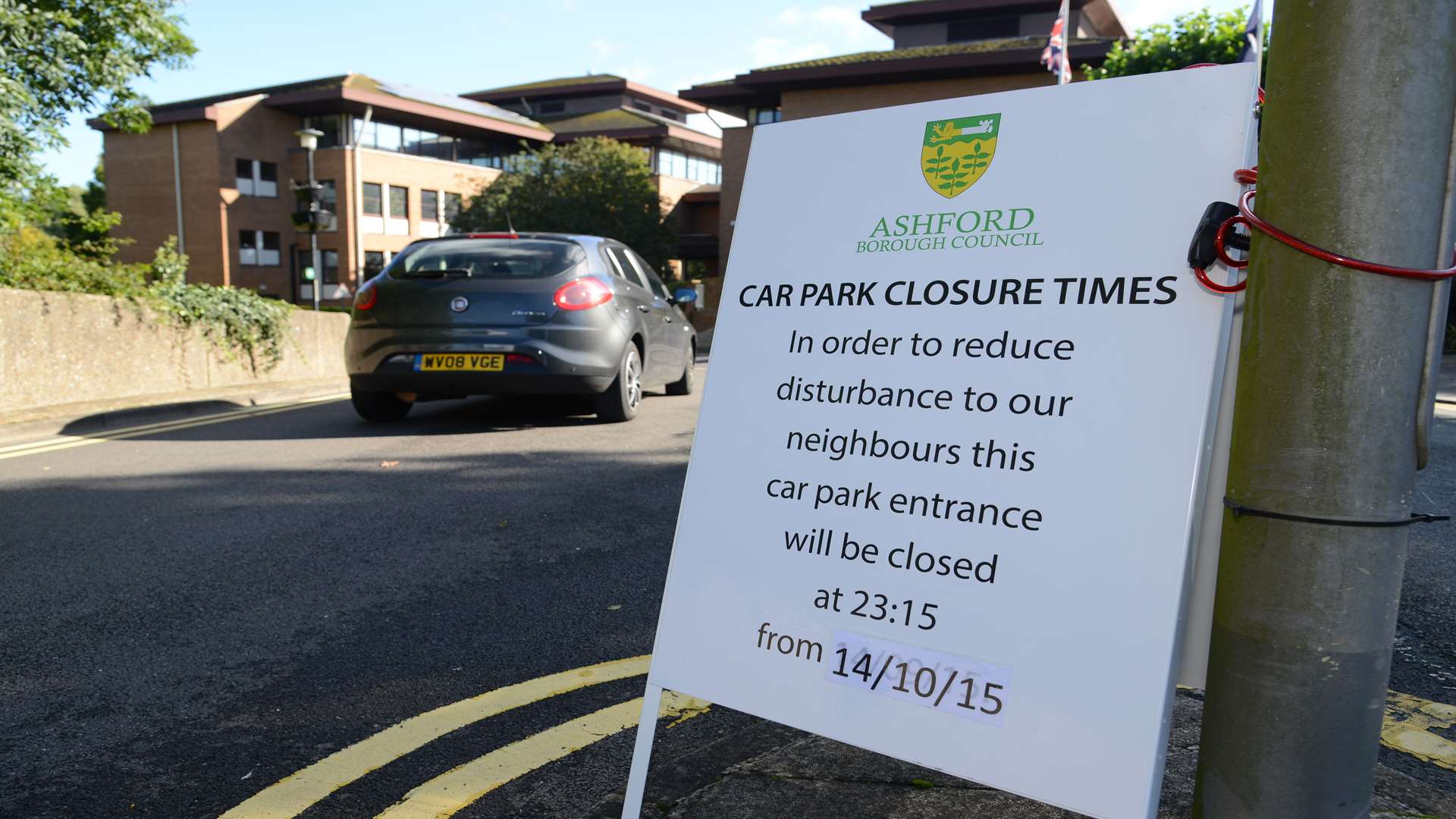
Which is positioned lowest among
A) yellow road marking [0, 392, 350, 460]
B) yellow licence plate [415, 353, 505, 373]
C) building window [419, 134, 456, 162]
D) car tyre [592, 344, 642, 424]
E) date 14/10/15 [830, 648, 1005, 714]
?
yellow road marking [0, 392, 350, 460]

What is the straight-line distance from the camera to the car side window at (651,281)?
32.8ft

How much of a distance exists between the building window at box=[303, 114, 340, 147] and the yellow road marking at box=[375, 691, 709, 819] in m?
48.7

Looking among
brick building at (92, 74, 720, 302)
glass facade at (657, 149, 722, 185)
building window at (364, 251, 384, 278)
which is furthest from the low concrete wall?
glass facade at (657, 149, 722, 185)

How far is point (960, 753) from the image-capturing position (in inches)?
78.5

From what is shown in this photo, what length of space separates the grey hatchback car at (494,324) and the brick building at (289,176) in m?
39.5

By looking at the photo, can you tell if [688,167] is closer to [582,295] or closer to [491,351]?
[582,295]

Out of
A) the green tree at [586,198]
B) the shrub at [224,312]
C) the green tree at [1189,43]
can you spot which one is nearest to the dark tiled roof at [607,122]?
the green tree at [586,198]

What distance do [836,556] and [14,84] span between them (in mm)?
12588

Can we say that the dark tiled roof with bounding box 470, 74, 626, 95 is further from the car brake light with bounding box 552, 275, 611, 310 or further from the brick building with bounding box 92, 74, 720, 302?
the car brake light with bounding box 552, 275, 611, 310

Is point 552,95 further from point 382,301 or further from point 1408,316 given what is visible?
point 1408,316

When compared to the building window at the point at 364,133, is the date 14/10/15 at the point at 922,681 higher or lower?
lower

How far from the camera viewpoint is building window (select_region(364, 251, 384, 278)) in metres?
47.3

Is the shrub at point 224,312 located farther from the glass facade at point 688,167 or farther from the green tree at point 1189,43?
the glass facade at point 688,167

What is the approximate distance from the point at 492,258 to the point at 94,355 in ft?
15.3
